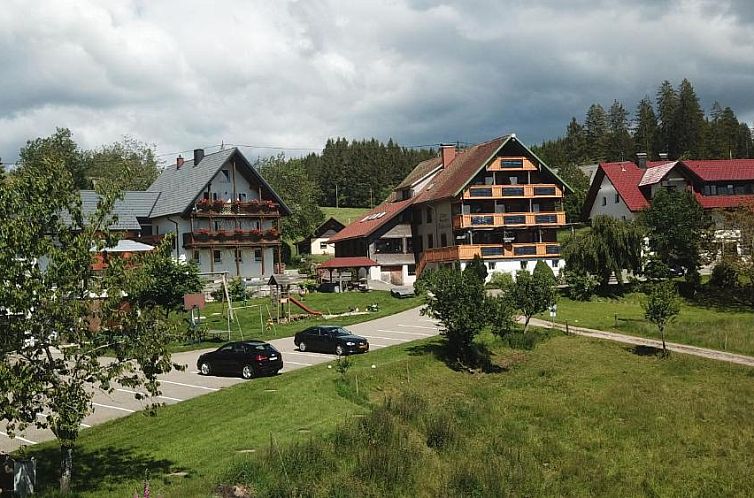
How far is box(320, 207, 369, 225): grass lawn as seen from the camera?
120162mm

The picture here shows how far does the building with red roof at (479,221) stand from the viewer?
5906 cm

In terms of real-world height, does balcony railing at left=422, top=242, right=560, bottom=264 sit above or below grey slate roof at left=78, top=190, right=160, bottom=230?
below

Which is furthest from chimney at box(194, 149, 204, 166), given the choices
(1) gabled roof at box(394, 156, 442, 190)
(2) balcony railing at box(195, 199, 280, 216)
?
(1) gabled roof at box(394, 156, 442, 190)

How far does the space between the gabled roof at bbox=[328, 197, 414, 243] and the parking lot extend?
17.8 meters

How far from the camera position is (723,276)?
170ft

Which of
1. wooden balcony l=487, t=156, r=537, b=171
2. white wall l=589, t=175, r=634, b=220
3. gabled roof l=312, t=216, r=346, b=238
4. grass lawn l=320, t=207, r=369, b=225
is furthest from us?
grass lawn l=320, t=207, r=369, b=225

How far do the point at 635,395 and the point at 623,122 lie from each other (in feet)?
436

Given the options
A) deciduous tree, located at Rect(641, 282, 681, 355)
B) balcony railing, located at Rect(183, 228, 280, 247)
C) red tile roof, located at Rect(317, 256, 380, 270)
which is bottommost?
deciduous tree, located at Rect(641, 282, 681, 355)

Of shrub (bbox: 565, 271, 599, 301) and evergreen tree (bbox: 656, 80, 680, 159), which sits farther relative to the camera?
evergreen tree (bbox: 656, 80, 680, 159)

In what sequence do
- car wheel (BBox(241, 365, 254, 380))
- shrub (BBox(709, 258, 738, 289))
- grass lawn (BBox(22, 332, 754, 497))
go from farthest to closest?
shrub (BBox(709, 258, 738, 289))
car wheel (BBox(241, 365, 254, 380))
grass lawn (BBox(22, 332, 754, 497))

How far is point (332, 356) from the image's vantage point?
112 ft

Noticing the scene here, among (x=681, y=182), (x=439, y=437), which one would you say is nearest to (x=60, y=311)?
(x=439, y=437)

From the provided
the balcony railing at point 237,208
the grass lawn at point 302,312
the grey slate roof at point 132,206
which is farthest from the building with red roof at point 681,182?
the grey slate roof at point 132,206

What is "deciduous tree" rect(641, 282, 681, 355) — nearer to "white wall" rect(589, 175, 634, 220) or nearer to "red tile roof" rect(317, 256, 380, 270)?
"red tile roof" rect(317, 256, 380, 270)
